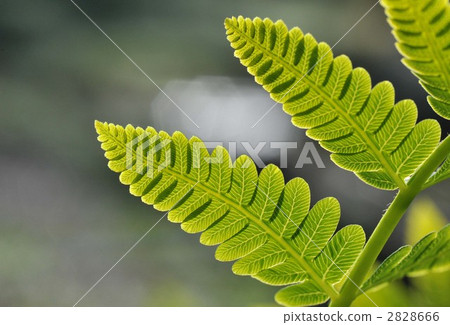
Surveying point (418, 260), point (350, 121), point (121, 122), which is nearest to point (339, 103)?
point (350, 121)

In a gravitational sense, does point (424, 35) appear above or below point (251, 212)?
above

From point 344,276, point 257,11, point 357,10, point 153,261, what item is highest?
point 357,10

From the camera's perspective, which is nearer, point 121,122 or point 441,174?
point 441,174

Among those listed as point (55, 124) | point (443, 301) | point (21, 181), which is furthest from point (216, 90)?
point (443, 301)

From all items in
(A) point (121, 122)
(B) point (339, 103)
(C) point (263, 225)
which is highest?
(B) point (339, 103)

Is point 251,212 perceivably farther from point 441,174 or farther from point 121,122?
point 121,122

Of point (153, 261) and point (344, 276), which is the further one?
point (153, 261)

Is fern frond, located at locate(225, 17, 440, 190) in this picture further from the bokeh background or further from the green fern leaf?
the bokeh background

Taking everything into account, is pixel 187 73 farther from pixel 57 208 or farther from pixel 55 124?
pixel 57 208
